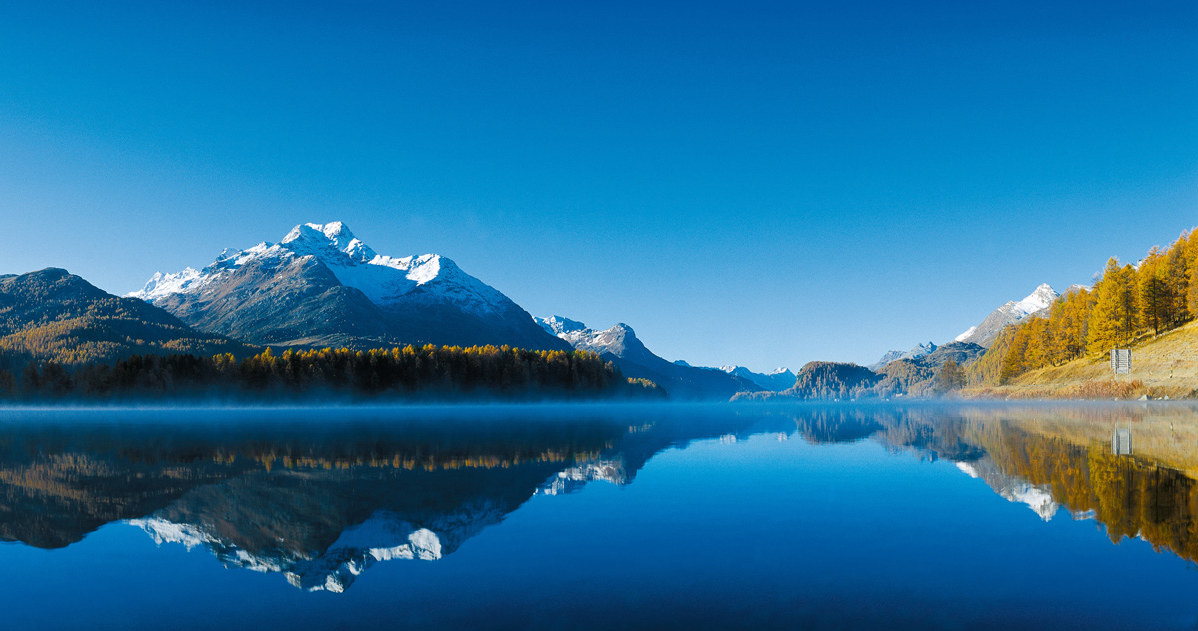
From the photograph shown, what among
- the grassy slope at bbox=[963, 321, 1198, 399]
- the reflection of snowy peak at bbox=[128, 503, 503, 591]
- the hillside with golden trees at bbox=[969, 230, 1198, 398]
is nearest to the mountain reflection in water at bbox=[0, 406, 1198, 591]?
the reflection of snowy peak at bbox=[128, 503, 503, 591]

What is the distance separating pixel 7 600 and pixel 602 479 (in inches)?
805

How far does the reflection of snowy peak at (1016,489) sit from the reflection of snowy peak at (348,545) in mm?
18192

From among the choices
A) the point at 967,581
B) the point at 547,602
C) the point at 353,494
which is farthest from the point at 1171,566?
the point at 353,494

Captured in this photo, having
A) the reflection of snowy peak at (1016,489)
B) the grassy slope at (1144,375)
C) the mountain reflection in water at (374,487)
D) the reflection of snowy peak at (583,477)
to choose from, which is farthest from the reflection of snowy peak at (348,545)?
the grassy slope at (1144,375)

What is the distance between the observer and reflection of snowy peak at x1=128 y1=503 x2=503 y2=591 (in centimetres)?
1459

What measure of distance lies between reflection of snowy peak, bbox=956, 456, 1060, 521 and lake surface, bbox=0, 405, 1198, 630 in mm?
163

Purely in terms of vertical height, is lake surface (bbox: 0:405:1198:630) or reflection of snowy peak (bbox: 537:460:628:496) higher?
lake surface (bbox: 0:405:1198:630)

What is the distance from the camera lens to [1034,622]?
11.2m

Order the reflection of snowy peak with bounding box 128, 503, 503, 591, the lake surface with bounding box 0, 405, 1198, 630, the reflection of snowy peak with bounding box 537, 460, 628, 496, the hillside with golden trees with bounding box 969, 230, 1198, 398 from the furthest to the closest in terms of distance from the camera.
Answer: the hillside with golden trees with bounding box 969, 230, 1198, 398 → the reflection of snowy peak with bounding box 537, 460, 628, 496 → the reflection of snowy peak with bounding box 128, 503, 503, 591 → the lake surface with bounding box 0, 405, 1198, 630

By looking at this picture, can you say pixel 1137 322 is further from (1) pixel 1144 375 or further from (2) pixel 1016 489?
(2) pixel 1016 489

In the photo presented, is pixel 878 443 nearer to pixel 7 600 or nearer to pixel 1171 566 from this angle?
pixel 1171 566

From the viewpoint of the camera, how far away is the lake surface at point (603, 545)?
12.0 metres

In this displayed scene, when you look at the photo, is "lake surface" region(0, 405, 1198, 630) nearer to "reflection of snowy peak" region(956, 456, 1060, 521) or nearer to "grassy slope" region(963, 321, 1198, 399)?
"reflection of snowy peak" region(956, 456, 1060, 521)

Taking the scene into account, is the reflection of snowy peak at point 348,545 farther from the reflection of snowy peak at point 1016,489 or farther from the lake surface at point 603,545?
the reflection of snowy peak at point 1016,489
